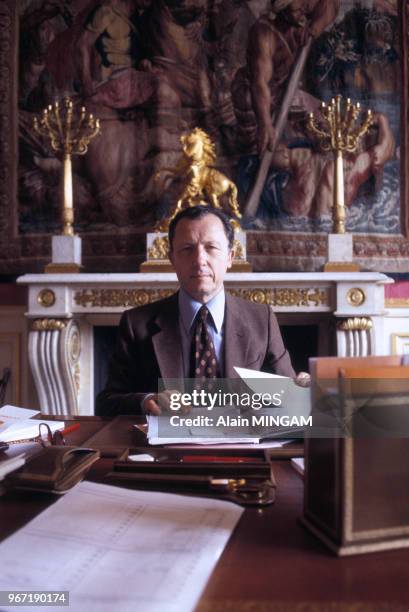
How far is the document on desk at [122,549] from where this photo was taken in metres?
0.46

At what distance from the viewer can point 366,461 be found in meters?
0.56

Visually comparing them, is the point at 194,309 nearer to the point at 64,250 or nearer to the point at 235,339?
the point at 235,339

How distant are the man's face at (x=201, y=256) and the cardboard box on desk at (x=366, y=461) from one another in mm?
1131

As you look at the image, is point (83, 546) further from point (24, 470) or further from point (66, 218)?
point (66, 218)

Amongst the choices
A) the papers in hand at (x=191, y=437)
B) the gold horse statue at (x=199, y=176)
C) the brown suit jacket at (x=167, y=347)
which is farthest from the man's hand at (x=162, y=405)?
the gold horse statue at (x=199, y=176)

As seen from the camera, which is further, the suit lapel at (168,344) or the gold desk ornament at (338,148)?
the gold desk ornament at (338,148)

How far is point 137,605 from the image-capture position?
443 millimetres

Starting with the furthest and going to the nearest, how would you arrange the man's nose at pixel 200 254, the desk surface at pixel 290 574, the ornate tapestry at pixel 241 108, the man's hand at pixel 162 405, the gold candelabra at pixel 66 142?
the ornate tapestry at pixel 241 108 → the gold candelabra at pixel 66 142 → the man's nose at pixel 200 254 → the man's hand at pixel 162 405 → the desk surface at pixel 290 574

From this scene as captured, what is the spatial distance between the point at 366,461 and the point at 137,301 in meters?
2.67

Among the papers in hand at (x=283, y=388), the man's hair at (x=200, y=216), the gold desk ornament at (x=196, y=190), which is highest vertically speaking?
the gold desk ornament at (x=196, y=190)

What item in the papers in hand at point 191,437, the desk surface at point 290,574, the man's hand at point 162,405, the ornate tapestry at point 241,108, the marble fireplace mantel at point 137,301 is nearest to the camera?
the desk surface at point 290,574

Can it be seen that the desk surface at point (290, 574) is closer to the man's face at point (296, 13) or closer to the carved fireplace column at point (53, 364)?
the carved fireplace column at point (53, 364)

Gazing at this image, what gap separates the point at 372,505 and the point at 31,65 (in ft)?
12.7

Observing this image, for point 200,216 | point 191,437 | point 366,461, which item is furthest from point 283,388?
point 200,216
